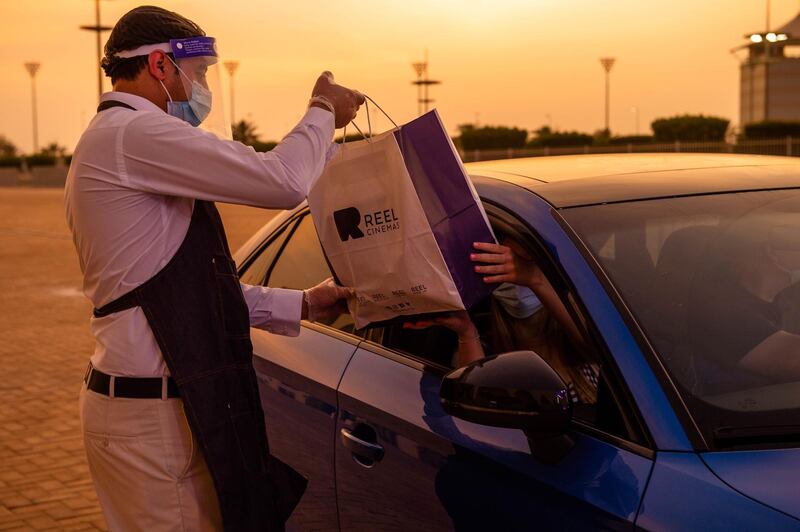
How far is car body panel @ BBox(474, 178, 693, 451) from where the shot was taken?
242cm

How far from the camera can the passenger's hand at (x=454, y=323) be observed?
3184 millimetres

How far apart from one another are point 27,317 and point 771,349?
11.1m

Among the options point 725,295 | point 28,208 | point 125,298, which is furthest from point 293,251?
point 28,208

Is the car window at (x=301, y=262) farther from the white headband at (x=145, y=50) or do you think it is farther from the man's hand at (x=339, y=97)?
the white headband at (x=145, y=50)

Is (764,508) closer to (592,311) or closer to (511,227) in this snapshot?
(592,311)

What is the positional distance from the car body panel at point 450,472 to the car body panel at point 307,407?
0.26ft

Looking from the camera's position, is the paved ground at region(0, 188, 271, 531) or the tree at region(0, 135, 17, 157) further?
the tree at region(0, 135, 17, 157)

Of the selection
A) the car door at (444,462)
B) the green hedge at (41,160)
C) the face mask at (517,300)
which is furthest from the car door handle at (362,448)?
the green hedge at (41,160)

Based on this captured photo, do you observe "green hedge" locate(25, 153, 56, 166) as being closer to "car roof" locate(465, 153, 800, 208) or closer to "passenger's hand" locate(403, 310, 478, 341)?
"car roof" locate(465, 153, 800, 208)

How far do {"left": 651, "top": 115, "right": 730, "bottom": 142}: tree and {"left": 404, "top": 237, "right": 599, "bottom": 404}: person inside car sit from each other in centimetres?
4887

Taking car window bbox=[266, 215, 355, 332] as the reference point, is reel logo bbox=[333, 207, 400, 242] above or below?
above

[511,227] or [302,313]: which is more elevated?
[511,227]

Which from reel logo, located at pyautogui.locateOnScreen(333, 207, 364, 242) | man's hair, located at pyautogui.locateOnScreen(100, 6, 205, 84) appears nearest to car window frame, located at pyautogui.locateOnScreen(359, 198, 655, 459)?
reel logo, located at pyautogui.locateOnScreen(333, 207, 364, 242)

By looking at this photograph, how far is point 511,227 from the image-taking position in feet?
10.2
